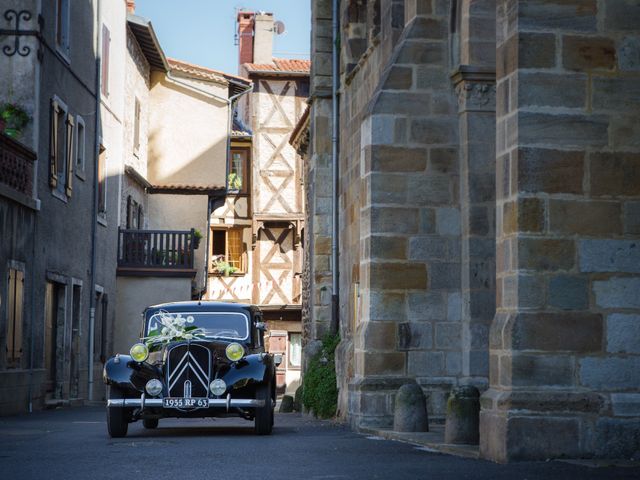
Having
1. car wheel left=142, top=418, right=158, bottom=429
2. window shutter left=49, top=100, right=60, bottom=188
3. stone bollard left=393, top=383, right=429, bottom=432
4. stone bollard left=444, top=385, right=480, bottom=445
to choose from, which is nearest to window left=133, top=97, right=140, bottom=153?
window shutter left=49, top=100, right=60, bottom=188

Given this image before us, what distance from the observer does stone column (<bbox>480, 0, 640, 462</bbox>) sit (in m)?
9.80

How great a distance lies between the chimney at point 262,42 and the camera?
166 feet

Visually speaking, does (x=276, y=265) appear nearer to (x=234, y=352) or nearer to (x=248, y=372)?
(x=234, y=352)

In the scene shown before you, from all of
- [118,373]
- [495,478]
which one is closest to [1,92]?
[118,373]

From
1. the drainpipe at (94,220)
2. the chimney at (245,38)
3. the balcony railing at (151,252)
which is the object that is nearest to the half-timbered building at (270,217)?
the chimney at (245,38)

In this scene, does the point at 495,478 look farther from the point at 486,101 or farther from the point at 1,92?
the point at 1,92

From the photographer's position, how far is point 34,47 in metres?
22.9

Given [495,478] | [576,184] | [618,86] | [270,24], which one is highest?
[270,24]

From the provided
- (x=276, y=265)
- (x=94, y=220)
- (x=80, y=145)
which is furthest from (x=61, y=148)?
(x=276, y=265)

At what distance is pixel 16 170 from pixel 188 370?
8589 mm

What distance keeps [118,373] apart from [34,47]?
34.6ft

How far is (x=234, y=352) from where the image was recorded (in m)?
14.2

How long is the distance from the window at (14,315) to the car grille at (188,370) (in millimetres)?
7599

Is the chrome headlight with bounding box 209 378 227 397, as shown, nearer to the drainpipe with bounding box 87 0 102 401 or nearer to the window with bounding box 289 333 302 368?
the drainpipe with bounding box 87 0 102 401
